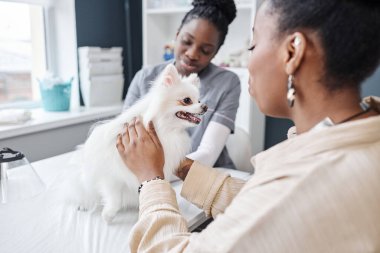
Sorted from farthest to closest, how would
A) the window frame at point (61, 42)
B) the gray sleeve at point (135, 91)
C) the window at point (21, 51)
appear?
the window frame at point (61, 42), the window at point (21, 51), the gray sleeve at point (135, 91)

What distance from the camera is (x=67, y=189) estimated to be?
100 centimetres

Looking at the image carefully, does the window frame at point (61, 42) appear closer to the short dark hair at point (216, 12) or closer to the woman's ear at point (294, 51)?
the short dark hair at point (216, 12)

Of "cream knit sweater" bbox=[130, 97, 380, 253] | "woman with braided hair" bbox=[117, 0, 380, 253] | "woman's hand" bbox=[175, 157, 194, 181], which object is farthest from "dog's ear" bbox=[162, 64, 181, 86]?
"cream knit sweater" bbox=[130, 97, 380, 253]

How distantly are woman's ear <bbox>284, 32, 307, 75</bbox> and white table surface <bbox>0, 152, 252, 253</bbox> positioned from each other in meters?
0.56

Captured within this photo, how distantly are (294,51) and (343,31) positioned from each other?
0.07 metres

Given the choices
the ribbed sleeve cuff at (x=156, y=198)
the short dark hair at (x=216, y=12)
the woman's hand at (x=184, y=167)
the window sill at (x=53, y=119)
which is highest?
the short dark hair at (x=216, y=12)

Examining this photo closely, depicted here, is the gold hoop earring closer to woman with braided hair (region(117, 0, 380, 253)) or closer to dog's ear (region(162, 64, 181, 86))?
woman with braided hair (region(117, 0, 380, 253))

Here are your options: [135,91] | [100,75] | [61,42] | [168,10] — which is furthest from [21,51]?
[135,91]

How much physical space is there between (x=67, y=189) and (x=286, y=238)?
0.74m

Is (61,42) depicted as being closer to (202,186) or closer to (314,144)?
(202,186)

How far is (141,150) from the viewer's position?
0.84 m

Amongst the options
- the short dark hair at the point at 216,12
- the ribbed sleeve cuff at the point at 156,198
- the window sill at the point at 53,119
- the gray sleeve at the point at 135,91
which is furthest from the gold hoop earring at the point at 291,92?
the window sill at the point at 53,119

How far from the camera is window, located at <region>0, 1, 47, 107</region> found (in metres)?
2.12

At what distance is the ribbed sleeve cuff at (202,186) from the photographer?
875 mm
